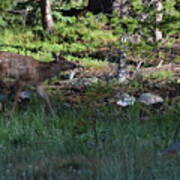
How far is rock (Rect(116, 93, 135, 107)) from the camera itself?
12.2 metres

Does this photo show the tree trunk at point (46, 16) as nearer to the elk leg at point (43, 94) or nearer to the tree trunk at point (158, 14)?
the tree trunk at point (158, 14)

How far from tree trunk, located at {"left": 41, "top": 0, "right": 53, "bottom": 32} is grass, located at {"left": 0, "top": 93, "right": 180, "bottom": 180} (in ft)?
38.4

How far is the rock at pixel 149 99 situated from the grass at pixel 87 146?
2272mm

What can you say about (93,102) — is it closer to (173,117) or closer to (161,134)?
(173,117)

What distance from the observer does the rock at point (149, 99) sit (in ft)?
41.5

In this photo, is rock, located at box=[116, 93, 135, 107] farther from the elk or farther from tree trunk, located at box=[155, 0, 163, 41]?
tree trunk, located at box=[155, 0, 163, 41]

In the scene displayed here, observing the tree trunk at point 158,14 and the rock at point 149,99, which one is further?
the tree trunk at point 158,14

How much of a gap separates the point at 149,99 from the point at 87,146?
5.56 m

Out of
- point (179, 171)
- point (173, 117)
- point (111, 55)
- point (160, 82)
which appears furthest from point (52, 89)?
point (179, 171)

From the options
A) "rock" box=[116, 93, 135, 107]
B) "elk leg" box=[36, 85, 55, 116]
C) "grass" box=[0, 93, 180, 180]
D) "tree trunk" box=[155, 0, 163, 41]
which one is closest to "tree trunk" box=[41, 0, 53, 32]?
"tree trunk" box=[155, 0, 163, 41]

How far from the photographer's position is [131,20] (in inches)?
539

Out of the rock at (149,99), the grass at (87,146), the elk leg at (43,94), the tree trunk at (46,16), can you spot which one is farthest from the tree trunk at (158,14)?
the tree trunk at (46,16)

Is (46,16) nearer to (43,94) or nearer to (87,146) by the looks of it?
(43,94)

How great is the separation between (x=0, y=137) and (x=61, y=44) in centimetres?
1268
